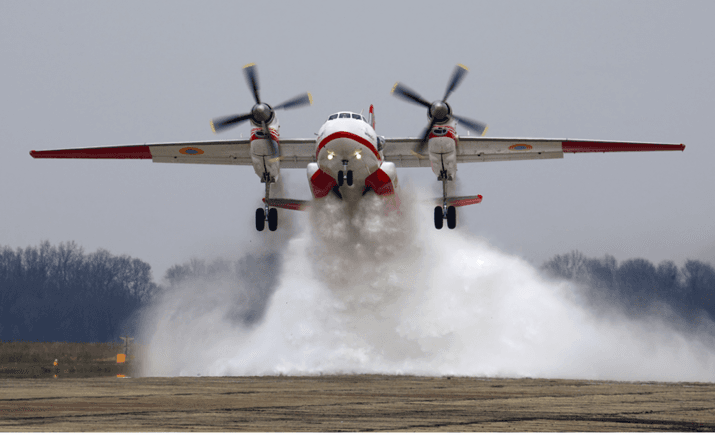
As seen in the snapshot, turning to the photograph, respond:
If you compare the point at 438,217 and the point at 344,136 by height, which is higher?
the point at 344,136

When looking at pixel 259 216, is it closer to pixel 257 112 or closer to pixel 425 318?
pixel 257 112

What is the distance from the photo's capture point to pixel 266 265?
108 ft

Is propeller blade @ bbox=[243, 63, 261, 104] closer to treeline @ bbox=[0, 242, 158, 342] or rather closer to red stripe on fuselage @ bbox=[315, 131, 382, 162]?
red stripe on fuselage @ bbox=[315, 131, 382, 162]

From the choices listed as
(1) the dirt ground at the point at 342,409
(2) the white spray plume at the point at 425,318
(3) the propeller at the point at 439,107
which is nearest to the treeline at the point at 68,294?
(2) the white spray plume at the point at 425,318

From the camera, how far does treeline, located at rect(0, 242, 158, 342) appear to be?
6681 centimetres

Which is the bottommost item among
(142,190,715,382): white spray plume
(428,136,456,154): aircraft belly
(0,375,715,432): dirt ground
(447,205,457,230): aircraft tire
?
(0,375,715,432): dirt ground

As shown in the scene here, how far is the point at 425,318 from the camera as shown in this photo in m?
27.9

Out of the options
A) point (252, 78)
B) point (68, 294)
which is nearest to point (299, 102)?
point (252, 78)

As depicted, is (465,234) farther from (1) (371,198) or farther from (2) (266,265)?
(2) (266,265)

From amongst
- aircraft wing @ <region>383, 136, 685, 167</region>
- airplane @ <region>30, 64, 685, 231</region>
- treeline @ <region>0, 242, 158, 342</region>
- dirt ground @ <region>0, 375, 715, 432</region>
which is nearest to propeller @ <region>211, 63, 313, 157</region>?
A: airplane @ <region>30, 64, 685, 231</region>

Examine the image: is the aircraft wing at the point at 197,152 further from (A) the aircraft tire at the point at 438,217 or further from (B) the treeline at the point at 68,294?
(B) the treeline at the point at 68,294

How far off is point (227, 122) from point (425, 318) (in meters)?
11.6

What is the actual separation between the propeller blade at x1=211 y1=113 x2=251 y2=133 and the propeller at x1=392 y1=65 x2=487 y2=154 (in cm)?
549

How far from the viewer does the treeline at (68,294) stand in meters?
66.8
